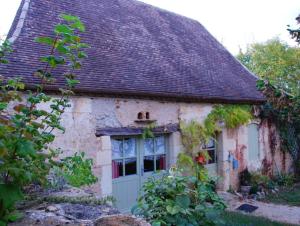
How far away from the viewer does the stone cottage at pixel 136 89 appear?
7.32 m

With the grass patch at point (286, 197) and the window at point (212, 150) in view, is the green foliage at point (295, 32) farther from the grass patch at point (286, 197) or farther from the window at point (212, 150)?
the grass patch at point (286, 197)

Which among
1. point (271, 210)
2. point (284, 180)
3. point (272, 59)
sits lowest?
point (271, 210)

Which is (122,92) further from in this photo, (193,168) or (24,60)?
(193,168)

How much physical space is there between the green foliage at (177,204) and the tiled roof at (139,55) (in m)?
3.37

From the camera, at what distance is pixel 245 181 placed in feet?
37.7

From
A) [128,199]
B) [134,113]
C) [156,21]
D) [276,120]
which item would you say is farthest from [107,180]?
[276,120]

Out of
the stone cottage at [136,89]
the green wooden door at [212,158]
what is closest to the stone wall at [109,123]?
the stone cottage at [136,89]

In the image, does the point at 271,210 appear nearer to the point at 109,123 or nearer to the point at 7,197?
the point at 109,123

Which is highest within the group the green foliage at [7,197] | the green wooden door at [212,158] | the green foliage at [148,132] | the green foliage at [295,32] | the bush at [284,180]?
the green foliage at [295,32]

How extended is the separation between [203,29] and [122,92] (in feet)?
25.6

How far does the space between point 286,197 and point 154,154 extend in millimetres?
4446

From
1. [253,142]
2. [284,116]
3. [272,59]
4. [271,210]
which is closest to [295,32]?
[271,210]

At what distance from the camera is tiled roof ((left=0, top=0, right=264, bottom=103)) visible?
740 cm

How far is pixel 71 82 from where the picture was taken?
102 inches
